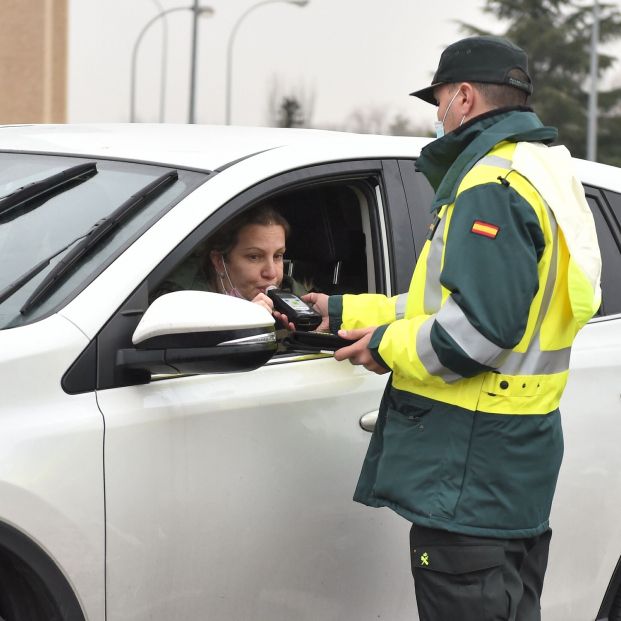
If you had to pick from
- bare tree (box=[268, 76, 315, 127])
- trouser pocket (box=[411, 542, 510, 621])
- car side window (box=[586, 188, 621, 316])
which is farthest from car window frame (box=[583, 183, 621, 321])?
bare tree (box=[268, 76, 315, 127])

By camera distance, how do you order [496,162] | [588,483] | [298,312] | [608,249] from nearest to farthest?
[496,162]
[298,312]
[588,483]
[608,249]

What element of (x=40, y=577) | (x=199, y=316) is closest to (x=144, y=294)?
(x=199, y=316)

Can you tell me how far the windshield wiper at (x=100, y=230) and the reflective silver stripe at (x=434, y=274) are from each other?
0.60 meters

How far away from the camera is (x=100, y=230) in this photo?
2502 millimetres

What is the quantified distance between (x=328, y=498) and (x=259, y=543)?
0.22 metres

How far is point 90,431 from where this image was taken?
2.27 metres

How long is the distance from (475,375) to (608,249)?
1.14 meters

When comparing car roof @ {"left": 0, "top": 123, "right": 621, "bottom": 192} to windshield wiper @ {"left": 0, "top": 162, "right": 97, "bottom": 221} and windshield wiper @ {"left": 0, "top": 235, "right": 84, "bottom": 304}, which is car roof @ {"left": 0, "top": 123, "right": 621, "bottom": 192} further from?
windshield wiper @ {"left": 0, "top": 235, "right": 84, "bottom": 304}

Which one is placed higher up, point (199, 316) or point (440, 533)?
point (199, 316)

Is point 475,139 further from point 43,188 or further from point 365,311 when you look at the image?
point 43,188

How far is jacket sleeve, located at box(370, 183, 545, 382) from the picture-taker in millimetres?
2404

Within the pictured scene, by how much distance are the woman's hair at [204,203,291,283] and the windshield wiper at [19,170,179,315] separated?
1.10 feet

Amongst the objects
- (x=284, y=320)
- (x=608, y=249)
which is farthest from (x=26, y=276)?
(x=608, y=249)

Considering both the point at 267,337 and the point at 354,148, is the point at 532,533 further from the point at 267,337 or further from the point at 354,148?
the point at 354,148
